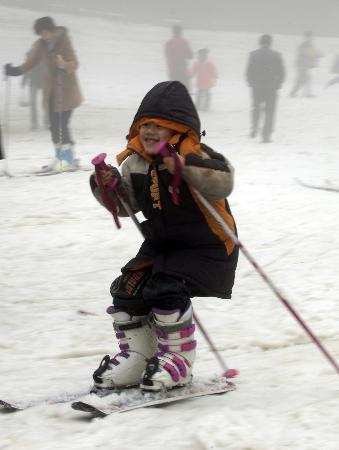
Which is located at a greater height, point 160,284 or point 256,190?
point 160,284

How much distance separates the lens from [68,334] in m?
5.20

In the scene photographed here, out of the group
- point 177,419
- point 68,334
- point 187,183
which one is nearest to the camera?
point 177,419

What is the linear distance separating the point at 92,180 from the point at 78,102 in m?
8.22

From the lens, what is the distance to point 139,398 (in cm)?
363

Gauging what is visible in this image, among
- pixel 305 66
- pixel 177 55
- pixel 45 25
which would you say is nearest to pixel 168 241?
pixel 45 25

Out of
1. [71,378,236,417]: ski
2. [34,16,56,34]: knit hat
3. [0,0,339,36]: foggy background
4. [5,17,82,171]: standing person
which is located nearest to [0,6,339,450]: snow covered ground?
[71,378,236,417]: ski

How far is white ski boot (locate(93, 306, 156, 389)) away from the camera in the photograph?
3.80 m

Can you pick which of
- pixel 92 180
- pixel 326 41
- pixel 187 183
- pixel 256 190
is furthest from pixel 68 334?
pixel 326 41

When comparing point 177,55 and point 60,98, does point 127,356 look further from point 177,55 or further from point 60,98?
point 177,55

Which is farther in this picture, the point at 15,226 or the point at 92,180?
the point at 15,226

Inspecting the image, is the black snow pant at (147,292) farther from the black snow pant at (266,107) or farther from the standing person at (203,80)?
the standing person at (203,80)

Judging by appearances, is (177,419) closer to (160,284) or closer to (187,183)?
(160,284)

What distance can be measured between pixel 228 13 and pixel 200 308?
1318 inches

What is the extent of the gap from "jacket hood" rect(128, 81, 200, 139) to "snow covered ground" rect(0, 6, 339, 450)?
1.30 m
